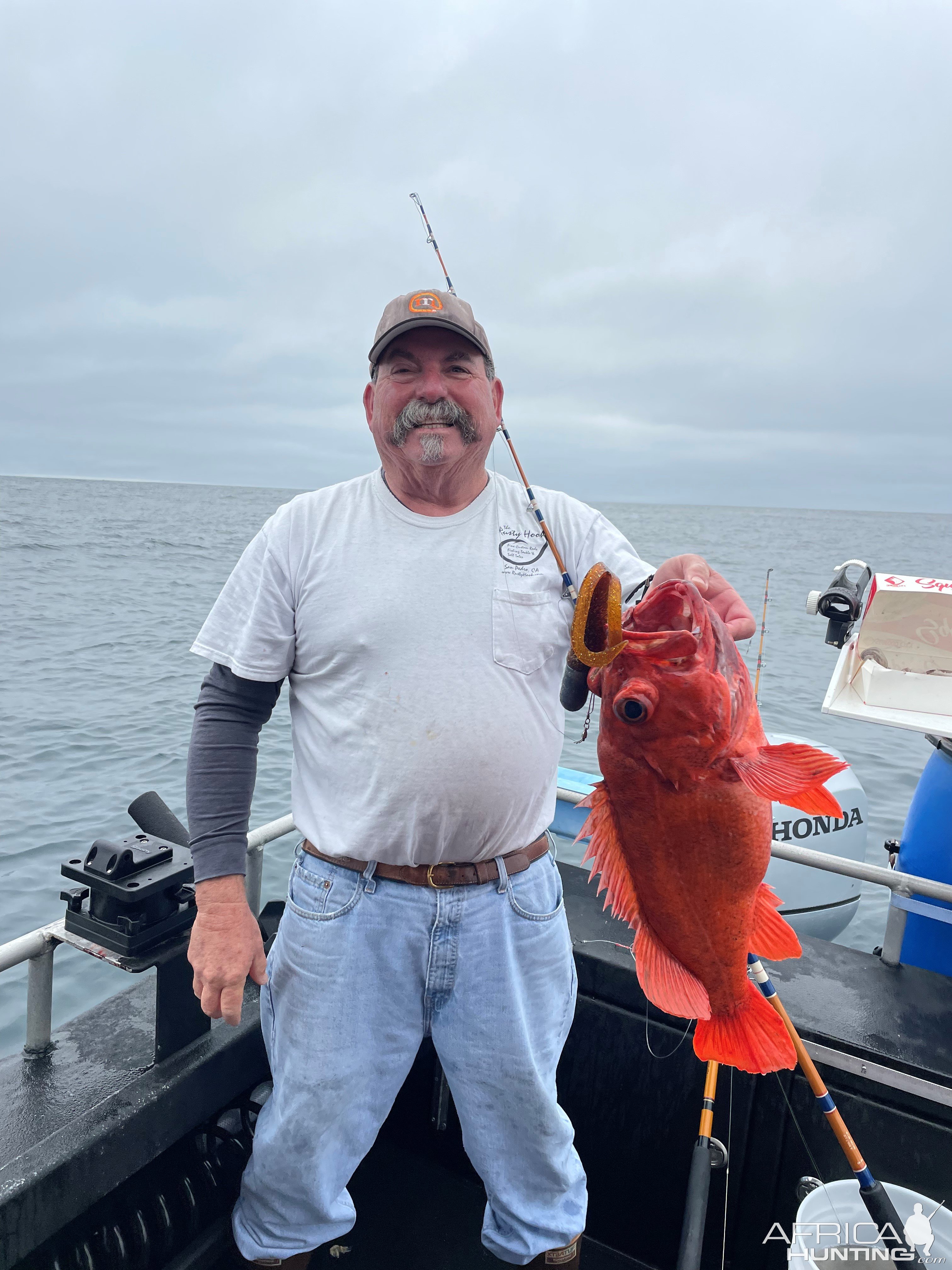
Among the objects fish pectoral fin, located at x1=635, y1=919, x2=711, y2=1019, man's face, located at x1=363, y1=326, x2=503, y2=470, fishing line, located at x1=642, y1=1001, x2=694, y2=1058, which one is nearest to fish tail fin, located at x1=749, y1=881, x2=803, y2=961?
fish pectoral fin, located at x1=635, y1=919, x2=711, y2=1019

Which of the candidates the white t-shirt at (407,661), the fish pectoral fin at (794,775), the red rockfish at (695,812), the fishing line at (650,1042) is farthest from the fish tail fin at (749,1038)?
the fishing line at (650,1042)

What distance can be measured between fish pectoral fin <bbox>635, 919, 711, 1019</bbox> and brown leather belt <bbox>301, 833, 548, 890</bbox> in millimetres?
505

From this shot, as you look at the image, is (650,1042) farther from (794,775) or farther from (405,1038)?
(794,775)

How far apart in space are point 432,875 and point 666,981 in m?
0.67

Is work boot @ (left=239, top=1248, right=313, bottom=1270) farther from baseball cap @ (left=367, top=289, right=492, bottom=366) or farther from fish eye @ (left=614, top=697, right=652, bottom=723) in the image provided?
baseball cap @ (left=367, top=289, right=492, bottom=366)

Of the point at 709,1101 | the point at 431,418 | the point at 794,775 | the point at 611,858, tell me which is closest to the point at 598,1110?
the point at 709,1101

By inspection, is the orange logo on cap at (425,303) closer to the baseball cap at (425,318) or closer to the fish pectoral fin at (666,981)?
the baseball cap at (425,318)

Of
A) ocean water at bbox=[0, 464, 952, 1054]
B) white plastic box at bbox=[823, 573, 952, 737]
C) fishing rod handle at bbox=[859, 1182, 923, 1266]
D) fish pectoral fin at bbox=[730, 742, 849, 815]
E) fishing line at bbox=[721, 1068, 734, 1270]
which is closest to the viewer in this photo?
fish pectoral fin at bbox=[730, 742, 849, 815]

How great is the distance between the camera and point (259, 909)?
3.01 m

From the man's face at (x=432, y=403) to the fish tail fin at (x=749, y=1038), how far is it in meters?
1.48

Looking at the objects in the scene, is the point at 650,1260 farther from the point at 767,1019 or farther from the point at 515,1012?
the point at 767,1019

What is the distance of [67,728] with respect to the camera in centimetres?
1006

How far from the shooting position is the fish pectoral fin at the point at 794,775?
1520mm

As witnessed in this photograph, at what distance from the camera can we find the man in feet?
6.91
